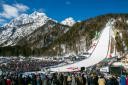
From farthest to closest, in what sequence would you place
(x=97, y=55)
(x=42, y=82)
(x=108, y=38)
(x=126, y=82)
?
1. (x=108, y=38)
2. (x=97, y=55)
3. (x=42, y=82)
4. (x=126, y=82)

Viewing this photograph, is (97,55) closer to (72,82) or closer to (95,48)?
(95,48)

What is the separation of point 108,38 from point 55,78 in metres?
138

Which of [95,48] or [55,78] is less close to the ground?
[95,48]

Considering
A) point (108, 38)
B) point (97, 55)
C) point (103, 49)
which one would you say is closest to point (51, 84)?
point (97, 55)

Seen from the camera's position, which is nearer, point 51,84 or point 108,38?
point 51,84

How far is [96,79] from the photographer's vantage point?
26.2m

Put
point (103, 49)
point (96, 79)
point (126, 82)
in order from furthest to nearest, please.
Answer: point (103, 49)
point (96, 79)
point (126, 82)

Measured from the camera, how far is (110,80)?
81.7 ft

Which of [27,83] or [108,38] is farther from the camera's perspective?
[108,38]

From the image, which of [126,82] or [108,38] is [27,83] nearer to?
[126,82]

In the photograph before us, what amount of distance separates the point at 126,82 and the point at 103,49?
364ft

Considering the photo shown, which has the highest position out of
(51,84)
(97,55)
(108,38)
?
(108,38)

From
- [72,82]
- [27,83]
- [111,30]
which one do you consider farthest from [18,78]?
[111,30]

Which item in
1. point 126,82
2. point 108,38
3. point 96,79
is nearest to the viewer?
point 126,82
